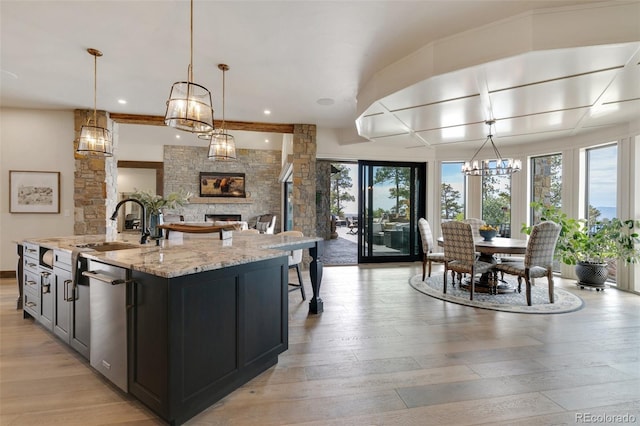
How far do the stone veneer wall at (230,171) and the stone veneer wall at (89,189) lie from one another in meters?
5.12

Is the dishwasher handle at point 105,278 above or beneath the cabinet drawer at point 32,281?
above

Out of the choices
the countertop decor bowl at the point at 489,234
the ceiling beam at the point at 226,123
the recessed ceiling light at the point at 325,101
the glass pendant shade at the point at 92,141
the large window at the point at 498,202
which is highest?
the recessed ceiling light at the point at 325,101

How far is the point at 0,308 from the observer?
A: 3529mm

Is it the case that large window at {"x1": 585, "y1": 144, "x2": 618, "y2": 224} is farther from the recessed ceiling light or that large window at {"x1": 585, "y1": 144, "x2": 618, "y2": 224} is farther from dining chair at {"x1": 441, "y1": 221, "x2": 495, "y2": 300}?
the recessed ceiling light

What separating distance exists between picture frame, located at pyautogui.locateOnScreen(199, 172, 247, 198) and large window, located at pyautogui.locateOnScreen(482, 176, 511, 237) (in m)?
7.50

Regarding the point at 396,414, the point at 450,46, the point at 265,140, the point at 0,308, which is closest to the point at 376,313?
the point at 396,414

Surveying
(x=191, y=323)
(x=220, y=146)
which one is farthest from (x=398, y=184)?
(x=191, y=323)

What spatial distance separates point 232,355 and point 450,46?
314 cm

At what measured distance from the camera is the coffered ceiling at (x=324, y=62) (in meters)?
2.47

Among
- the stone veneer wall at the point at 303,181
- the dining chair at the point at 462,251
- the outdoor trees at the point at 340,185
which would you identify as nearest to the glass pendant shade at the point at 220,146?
the stone veneer wall at the point at 303,181

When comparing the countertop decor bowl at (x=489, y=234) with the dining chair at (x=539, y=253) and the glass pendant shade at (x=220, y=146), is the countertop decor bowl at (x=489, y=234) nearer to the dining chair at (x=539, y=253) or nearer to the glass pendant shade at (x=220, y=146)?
the dining chair at (x=539, y=253)

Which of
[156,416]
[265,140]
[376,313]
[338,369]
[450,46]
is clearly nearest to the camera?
[156,416]

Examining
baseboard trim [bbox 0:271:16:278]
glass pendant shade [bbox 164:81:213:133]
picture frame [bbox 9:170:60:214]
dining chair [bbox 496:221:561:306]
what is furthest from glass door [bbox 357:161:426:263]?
baseboard trim [bbox 0:271:16:278]

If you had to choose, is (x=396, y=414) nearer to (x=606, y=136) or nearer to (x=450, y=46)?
(x=450, y=46)
